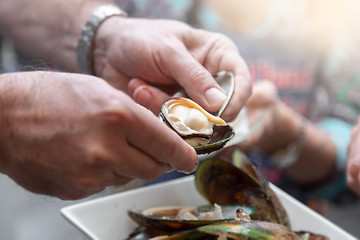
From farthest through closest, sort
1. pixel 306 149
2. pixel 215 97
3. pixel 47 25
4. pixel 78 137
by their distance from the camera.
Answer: pixel 306 149
pixel 47 25
pixel 215 97
pixel 78 137

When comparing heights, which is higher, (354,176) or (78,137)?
(78,137)

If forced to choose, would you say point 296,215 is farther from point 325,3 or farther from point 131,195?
point 325,3

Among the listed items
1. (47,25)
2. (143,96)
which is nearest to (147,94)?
(143,96)

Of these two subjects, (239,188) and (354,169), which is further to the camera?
(354,169)

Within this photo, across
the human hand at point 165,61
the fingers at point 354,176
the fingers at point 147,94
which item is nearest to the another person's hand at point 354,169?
the fingers at point 354,176

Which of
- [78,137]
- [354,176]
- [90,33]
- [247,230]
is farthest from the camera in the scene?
[90,33]

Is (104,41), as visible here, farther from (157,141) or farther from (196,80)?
(157,141)
